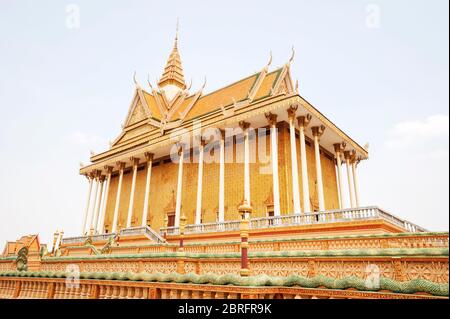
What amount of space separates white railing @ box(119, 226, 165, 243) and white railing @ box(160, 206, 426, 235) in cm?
187

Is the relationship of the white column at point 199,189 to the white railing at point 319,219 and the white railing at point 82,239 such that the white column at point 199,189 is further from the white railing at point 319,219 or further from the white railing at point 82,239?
the white railing at point 82,239

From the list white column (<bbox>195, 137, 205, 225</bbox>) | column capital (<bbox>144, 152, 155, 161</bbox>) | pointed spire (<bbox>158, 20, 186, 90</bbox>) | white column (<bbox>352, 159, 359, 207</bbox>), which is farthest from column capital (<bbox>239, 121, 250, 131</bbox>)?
pointed spire (<bbox>158, 20, 186, 90</bbox>)

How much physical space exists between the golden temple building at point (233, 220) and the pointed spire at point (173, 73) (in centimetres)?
15

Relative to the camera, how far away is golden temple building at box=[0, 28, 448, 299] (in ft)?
16.4

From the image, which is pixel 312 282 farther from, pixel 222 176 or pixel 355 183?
pixel 355 183

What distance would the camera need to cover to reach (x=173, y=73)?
39188 mm

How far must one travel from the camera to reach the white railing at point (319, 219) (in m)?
11.9

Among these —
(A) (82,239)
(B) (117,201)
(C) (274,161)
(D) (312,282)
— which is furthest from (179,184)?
(D) (312,282)

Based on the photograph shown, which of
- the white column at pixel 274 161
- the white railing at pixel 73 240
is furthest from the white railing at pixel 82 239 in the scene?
the white column at pixel 274 161

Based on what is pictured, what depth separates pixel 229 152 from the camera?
21422 millimetres
